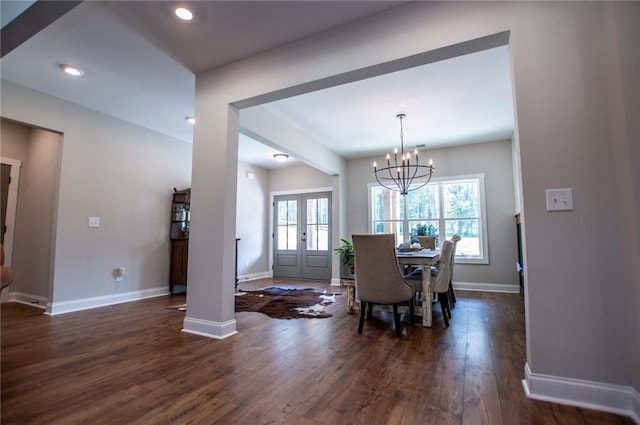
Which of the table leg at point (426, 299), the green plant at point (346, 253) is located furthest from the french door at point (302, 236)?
the table leg at point (426, 299)

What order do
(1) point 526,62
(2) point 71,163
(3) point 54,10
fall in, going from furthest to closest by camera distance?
(2) point 71,163 < (3) point 54,10 < (1) point 526,62

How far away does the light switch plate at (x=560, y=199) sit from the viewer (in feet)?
5.49

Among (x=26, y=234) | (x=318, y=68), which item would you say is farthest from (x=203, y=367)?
(x=26, y=234)

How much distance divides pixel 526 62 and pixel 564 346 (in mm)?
1641

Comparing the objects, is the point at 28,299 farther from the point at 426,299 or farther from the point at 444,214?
the point at 444,214

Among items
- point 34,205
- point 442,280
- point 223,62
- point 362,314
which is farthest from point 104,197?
point 442,280

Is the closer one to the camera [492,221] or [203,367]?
[203,367]

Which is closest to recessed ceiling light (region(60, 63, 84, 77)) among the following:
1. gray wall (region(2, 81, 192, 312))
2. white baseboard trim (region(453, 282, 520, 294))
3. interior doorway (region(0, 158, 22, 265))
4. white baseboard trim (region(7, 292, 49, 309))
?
gray wall (region(2, 81, 192, 312))

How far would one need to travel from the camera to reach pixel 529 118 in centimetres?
178

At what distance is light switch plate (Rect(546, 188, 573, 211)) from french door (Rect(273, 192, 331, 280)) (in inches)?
204

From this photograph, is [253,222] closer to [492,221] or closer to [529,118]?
[492,221]

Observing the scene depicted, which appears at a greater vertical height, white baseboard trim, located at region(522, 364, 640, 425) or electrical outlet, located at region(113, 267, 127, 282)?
electrical outlet, located at region(113, 267, 127, 282)

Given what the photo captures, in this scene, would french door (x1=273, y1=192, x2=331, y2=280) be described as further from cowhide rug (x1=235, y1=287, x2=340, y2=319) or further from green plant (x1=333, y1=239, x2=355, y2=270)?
cowhide rug (x1=235, y1=287, x2=340, y2=319)

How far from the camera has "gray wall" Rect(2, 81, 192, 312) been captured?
12.2 feet
